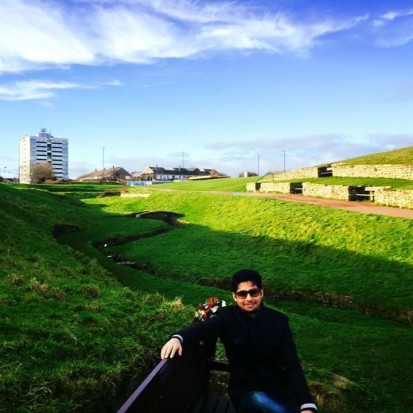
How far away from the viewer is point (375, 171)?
42.7 metres

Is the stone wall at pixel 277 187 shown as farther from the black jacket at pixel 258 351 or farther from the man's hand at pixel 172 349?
the man's hand at pixel 172 349

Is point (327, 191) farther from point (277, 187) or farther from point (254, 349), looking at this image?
point (254, 349)

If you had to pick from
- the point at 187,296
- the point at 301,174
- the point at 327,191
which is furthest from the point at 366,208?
the point at 301,174

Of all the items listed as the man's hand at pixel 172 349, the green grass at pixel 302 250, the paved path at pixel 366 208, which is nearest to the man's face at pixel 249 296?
the man's hand at pixel 172 349

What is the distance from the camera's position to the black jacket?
516cm

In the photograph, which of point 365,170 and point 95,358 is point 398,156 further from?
point 95,358

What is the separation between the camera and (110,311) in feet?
35.7

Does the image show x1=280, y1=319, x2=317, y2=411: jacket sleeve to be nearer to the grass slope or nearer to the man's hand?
the man's hand

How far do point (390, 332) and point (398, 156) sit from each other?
43673mm

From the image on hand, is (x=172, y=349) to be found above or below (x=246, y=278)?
below

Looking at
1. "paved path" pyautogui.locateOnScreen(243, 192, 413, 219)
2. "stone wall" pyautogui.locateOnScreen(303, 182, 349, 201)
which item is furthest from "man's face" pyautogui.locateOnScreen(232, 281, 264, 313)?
"stone wall" pyautogui.locateOnScreen(303, 182, 349, 201)

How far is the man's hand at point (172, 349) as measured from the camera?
4.89 m

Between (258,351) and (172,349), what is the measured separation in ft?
3.38

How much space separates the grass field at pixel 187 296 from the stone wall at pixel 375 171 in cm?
1505
